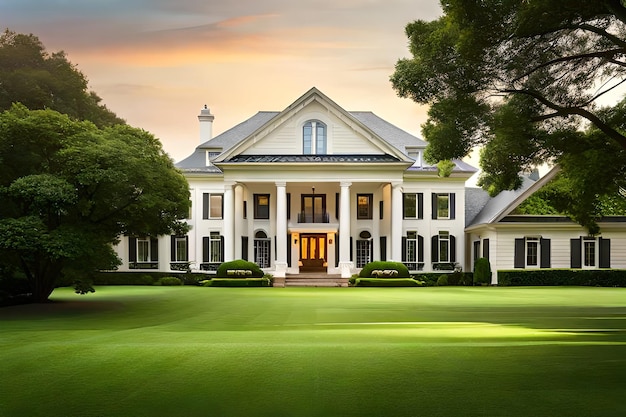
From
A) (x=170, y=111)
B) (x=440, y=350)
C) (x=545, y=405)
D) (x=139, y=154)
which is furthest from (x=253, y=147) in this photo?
(x=545, y=405)

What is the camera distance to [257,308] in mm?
19688

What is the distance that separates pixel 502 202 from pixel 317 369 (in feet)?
117

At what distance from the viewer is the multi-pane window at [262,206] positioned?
42688 mm

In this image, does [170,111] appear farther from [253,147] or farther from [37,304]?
[37,304]

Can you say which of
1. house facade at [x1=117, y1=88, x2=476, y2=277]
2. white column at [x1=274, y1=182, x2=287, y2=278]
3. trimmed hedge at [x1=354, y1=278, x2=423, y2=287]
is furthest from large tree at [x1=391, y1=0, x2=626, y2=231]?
white column at [x1=274, y1=182, x2=287, y2=278]

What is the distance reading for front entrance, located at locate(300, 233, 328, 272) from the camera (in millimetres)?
42812

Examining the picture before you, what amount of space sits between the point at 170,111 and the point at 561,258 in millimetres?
25344

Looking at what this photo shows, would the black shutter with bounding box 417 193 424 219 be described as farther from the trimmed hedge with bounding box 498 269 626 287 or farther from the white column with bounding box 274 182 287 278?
the white column with bounding box 274 182 287 278

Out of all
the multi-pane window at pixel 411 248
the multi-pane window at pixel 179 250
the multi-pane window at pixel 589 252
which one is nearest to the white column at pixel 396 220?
the multi-pane window at pixel 411 248

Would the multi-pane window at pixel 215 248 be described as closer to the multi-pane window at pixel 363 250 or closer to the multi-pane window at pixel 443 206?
the multi-pane window at pixel 363 250

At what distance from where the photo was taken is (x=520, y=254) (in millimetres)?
39125

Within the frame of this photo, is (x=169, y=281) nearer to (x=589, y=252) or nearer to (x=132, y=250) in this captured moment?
(x=132, y=250)

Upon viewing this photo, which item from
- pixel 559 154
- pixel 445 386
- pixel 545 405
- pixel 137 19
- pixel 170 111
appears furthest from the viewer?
pixel 170 111

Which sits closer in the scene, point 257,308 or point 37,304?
point 257,308
